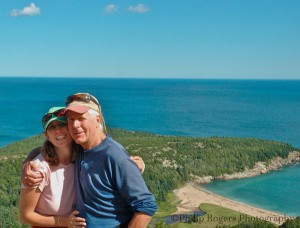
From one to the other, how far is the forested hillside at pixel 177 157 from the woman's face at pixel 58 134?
41465mm

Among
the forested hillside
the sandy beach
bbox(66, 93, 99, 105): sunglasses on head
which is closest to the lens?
bbox(66, 93, 99, 105): sunglasses on head

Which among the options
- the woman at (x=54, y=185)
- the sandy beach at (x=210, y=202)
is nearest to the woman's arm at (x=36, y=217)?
the woman at (x=54, y=185)

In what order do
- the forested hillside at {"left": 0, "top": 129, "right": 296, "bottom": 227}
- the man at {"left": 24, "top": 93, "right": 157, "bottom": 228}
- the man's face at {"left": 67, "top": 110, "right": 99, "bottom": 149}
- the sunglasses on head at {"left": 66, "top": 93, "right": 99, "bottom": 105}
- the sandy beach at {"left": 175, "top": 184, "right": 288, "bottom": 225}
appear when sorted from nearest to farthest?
the man at {"left": 24, "top": 93, "right": 157, "bottom": 228} < the man's face at {"left": 67, "top": 110, "right": 99, "bottom": 149} < the sunglasses on head at {"left": 66, "top": 93, "right": 99, "bottom": 105} < the sandy beach at {"left": 175, "top": 184, "right": 288, "bottom": 225} < the forested hillside at {"left": 0, "top": 129, "right": 296, "bottom": 227}

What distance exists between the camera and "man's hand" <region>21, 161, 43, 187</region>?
3.76 m

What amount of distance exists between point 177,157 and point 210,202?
18.3 m

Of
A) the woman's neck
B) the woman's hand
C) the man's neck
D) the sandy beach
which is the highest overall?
the man's neck

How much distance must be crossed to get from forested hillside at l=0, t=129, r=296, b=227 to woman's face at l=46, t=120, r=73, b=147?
41465mm

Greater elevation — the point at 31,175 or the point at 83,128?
the point at 83,128

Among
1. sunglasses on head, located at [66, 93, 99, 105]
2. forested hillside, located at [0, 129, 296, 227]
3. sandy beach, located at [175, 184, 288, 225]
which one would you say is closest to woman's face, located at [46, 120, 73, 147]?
sunglasses on head, located at [66, 93, 99, 105]

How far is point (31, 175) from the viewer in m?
3.76

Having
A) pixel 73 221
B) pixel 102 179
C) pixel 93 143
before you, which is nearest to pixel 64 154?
pixel 93 143

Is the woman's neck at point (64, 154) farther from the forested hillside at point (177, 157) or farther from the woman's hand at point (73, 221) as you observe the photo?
the forested hillside at point (177, 157)

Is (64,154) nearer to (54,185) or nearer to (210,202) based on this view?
(54,185)

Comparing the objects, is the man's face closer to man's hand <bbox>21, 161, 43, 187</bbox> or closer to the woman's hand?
man's hand <bbox>21, 161, 43, 187</bbox>
